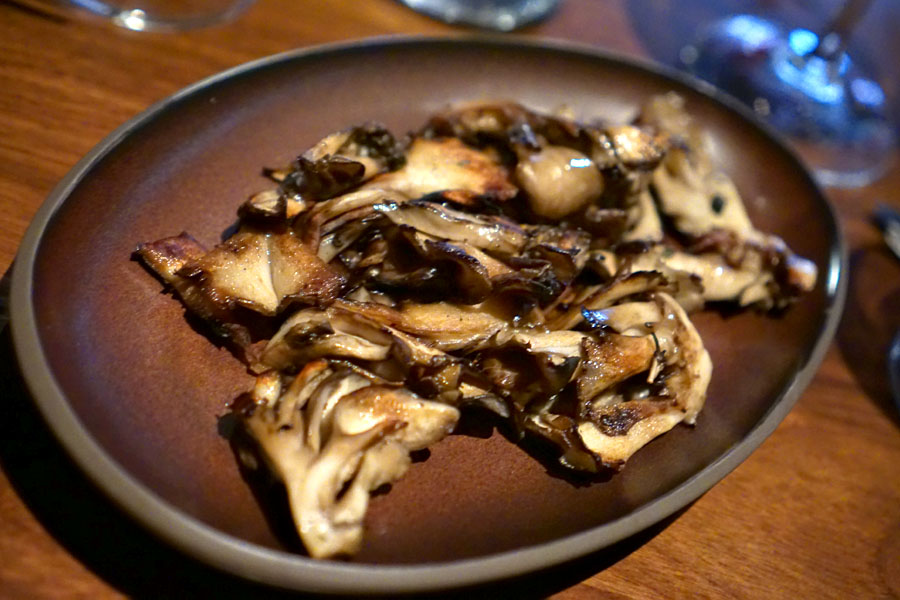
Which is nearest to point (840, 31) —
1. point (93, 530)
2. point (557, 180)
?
point (557, 180)

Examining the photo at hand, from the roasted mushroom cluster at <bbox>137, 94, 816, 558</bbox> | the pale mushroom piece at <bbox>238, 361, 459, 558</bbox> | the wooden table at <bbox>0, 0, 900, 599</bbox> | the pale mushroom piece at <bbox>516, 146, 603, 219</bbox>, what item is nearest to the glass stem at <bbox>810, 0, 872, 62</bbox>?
the wooden table at <bbox>0, 0, 900, 599</bbox>

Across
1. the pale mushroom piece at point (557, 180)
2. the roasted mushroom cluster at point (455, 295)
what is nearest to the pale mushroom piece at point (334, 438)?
the roasted mushroom cluster at point (455, 295)

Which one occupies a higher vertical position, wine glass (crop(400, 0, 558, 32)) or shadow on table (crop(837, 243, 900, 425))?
wine glass (crop(400, 0, 558, 32))

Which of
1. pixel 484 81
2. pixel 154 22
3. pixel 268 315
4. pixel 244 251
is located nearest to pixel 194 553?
pixel 268 315

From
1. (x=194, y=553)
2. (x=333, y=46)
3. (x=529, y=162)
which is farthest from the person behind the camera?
(x=333, y=46)

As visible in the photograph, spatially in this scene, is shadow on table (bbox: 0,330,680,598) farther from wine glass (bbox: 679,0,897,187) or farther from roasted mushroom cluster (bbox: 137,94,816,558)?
wine glass (bbox: 679,0,897,187)

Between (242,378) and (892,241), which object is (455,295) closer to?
(242,378)

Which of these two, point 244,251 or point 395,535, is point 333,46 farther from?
point 395,535
